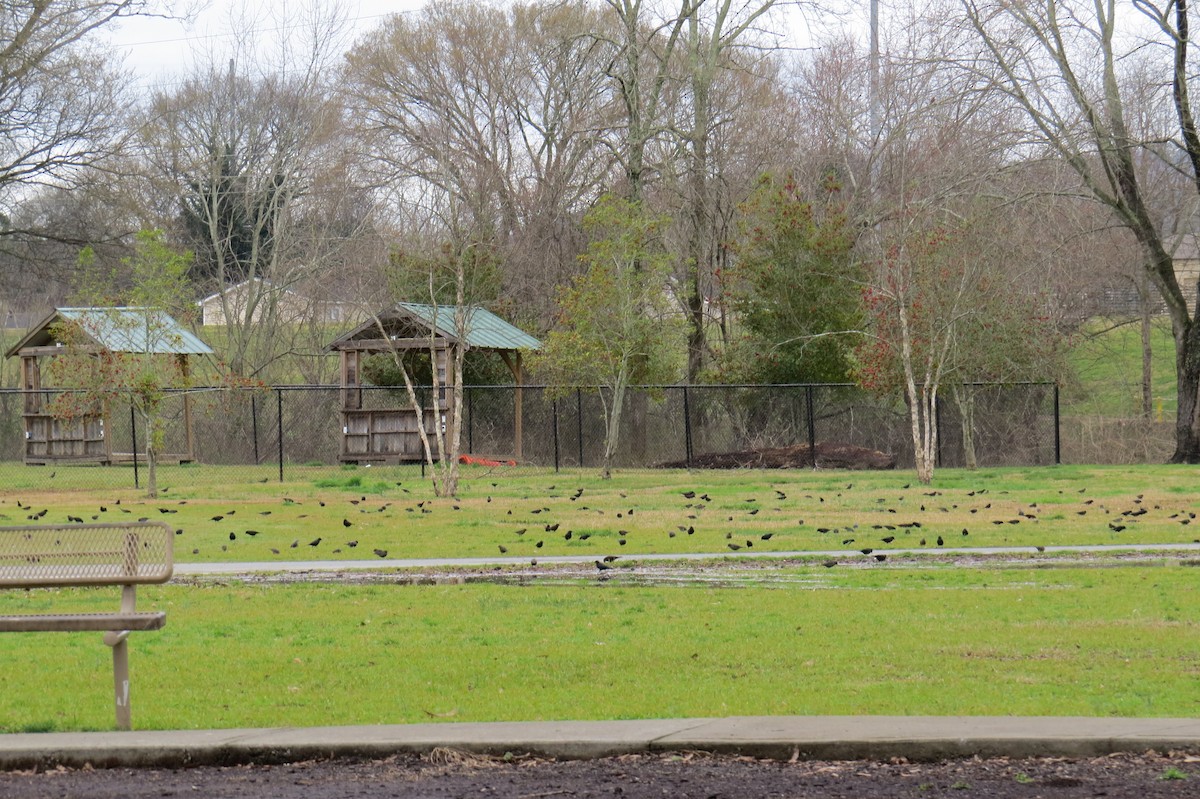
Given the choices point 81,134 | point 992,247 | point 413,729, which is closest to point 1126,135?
point 992,247

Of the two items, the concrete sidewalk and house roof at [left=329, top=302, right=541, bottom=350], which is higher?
house roof at [left=329, top=302, right=541, bottom=350]

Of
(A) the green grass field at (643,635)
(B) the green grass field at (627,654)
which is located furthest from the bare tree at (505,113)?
(B) the green grass field at (627,654)

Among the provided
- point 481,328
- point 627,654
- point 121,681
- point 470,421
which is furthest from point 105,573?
point 470,421

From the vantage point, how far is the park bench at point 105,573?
778 centimetres

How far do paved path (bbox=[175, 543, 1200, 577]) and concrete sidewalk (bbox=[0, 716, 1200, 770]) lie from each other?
25.9 feet

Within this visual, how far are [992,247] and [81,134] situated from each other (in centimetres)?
2512

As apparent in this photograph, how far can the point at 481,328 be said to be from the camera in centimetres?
3816

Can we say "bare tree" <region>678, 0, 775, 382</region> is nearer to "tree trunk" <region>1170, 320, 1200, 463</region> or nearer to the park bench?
"tree trunk" <region>1170, 320, 1200, 463</region>

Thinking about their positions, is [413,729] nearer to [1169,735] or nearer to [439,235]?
[1169,735]

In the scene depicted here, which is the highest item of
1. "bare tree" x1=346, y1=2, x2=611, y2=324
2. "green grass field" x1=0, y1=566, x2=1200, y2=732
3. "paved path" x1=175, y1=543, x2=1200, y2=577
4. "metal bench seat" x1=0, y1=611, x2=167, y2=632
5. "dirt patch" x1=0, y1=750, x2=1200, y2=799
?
"bare tree" x1=346, y1=2, x2=611, y2=324

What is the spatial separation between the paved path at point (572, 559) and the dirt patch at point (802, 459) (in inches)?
781

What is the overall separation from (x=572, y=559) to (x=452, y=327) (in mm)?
21733

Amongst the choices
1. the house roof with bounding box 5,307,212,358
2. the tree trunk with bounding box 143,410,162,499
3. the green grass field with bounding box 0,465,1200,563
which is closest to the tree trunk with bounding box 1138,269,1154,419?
the green grass field with bounding box 0,465,1200,563

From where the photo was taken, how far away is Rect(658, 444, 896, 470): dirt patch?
121ft
